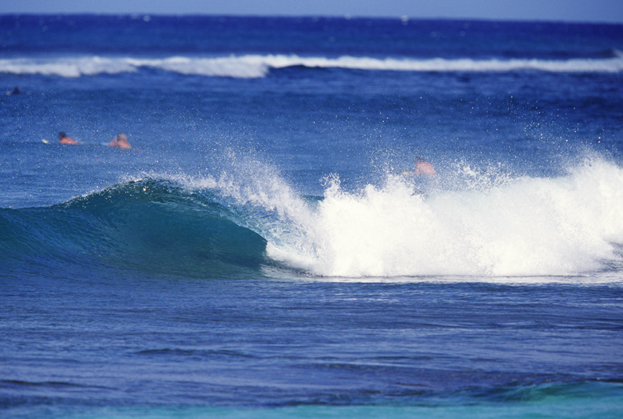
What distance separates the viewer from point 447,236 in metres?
8.30

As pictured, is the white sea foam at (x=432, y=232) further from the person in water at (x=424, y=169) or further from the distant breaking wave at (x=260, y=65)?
the distant breaking wave at (x=260, y=65)

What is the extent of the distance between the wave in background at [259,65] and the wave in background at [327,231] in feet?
80.2

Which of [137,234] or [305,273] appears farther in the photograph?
[137,234]

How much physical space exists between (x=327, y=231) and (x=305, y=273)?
88 centimetres

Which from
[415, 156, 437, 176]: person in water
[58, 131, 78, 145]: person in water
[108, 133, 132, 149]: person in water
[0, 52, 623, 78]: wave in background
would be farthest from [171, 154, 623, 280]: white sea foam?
[0, 52, 623, 78]: wave in background

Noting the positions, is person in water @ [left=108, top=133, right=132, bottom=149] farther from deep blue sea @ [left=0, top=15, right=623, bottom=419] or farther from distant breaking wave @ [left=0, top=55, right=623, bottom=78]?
distant breaking wave @ [left=0, top=55, right=623, bottom=78]

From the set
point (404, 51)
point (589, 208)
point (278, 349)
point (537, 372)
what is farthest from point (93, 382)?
point (404, 51)

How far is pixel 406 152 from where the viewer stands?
16.2m

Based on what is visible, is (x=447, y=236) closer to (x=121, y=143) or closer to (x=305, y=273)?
(x=305, y=273)

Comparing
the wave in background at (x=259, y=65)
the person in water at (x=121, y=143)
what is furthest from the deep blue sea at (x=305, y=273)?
the wave in background at (x=259, y=65)

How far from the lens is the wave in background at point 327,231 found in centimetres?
797

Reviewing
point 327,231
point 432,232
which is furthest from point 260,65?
point 432,232

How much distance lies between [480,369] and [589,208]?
671 centimetres

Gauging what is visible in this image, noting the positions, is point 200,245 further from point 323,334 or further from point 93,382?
point 93,382
